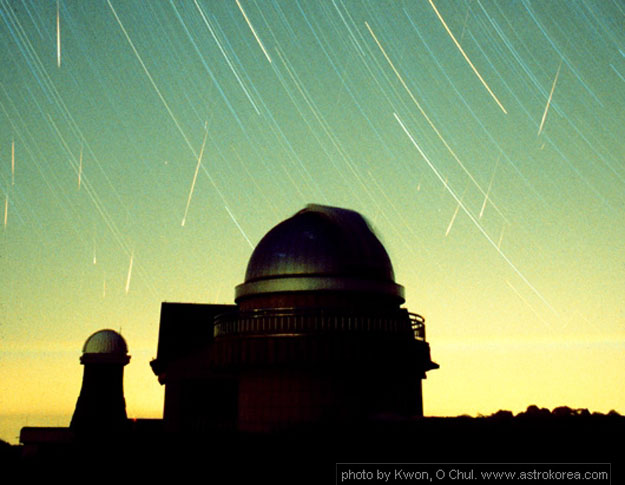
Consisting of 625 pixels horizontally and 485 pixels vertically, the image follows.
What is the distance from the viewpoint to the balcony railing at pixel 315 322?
21000 millimetres

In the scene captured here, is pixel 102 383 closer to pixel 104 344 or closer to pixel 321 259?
pixel 104 344

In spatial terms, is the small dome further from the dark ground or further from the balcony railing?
the dark ground

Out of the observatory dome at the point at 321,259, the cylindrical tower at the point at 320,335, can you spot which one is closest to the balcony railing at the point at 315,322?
the cylindrical tower at the point at 320,335

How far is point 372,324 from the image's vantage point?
21141 millimetres

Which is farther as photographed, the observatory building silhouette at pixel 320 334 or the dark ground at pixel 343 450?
the observatory building silhouette at pixel 320 334

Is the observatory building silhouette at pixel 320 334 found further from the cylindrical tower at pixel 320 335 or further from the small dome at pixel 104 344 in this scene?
the small dome at pixel 104 344

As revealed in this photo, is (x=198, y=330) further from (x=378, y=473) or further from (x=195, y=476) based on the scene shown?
(x=378, y=473)

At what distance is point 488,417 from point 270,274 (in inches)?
342

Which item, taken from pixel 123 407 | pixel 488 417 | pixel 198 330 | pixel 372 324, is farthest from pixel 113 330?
pixel 488 417

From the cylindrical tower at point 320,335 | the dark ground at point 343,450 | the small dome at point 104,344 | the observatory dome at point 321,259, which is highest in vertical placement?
the small dome at point 104,344

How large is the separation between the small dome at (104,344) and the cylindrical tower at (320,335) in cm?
2318

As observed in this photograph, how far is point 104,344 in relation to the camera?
143 ft

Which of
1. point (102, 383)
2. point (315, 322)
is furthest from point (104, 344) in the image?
point (315, 322)

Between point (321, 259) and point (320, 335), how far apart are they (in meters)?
2.91
